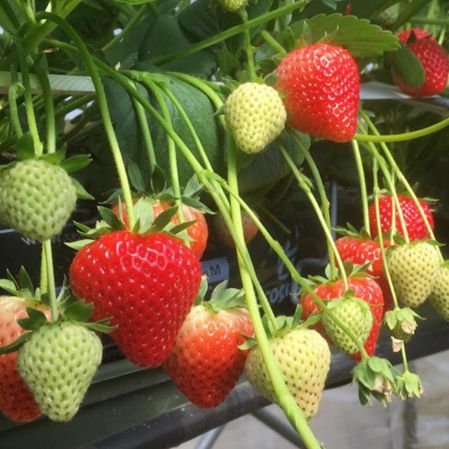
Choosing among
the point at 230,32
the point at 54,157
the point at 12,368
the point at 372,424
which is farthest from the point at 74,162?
the point at 372,424

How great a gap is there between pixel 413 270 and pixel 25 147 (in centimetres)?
29

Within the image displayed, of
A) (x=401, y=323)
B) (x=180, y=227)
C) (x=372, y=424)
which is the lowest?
(x=372, y=424)

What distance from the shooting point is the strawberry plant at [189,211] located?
1.11ft

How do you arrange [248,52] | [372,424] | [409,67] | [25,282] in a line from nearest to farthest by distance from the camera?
1. [25,282]
2. [248,52]
3. [409,67]
4. [372,424]

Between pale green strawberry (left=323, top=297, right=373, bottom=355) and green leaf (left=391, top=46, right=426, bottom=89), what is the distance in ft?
1.19

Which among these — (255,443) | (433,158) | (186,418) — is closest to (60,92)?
(186,418)

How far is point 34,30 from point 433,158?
0.64m

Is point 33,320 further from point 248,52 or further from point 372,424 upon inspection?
point 372,424

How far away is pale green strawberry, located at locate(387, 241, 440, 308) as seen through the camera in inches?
20.1

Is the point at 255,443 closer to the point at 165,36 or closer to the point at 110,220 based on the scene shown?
the point at 165,36

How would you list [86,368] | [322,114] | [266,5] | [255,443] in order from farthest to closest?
[255,443], [266,5], [322,114], [86,368]

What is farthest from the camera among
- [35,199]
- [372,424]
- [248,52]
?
[372,424]

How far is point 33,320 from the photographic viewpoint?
336 mm

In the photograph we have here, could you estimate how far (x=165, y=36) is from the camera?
592mm
